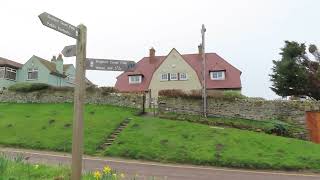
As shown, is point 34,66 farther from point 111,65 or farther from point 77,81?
point 77,81

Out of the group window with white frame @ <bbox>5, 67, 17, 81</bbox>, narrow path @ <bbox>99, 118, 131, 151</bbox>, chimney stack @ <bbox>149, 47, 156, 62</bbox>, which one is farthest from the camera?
chimney stack @ <bbox>149, 47, 156, 62</bbox>

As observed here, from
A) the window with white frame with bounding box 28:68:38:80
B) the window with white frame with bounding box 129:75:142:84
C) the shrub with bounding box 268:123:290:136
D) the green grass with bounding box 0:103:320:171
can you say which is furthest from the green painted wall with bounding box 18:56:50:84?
the shrub with bounding box 268:123:290:136

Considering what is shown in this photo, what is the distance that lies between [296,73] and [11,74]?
36.3 meters

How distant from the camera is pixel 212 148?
27.0m

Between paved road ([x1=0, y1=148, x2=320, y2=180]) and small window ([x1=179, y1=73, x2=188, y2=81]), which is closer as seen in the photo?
paved road ([x1=0, y1=148, x2=320, y2=180])

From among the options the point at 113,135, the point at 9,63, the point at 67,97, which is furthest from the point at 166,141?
the point at 9,63

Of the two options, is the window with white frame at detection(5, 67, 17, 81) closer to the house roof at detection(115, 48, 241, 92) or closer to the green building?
the green building

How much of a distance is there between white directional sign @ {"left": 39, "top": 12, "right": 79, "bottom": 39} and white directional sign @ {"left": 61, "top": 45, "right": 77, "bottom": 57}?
23 cm

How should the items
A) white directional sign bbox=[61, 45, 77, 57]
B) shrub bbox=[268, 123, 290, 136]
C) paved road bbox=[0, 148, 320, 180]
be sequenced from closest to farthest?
1. white directional sign bbox=[61, 45, 77, 57]
2. paved road bbox=[0, 148, 320, 180]
3. shrub bbox=[268, 123, 290, 136]

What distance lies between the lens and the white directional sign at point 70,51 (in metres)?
7.67

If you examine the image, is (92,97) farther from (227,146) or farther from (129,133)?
(227,146)

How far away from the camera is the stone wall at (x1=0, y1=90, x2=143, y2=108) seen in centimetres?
4328

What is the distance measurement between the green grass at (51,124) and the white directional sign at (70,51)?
19880 millimetres

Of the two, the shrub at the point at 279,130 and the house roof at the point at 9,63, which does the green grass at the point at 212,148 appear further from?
the house roof at the point at 9,63
